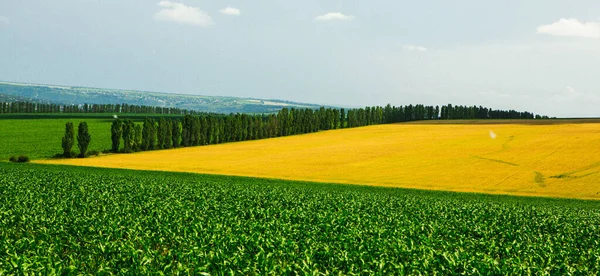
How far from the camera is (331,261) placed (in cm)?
1262

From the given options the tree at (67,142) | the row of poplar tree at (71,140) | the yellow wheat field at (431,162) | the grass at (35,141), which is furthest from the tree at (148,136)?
the tree at (67,142)

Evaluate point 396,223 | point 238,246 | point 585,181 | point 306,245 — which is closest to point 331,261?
point 306,245

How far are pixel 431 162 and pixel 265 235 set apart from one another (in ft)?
170

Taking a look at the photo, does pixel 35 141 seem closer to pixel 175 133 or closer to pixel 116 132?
pixel 116 132

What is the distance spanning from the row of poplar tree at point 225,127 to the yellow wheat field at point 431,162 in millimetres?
7878

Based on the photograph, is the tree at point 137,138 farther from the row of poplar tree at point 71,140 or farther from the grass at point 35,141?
the row of poplar tree at point 71,140

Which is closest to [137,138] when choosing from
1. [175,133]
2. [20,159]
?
[175,133]

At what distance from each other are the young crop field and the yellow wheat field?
71.5 ft

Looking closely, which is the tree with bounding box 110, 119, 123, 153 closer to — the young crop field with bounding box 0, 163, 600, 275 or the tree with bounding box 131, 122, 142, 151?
the tree with bounding box 131, 122, 142, 151

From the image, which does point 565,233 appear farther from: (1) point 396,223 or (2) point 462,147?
(2) point 462,147

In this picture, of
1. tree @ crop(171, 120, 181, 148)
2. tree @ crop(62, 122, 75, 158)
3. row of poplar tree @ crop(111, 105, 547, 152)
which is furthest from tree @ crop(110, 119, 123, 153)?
tree @ crop(171, 120, 181, 148)

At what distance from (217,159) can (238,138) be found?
34470 millimetres

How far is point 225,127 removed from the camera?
103 metres

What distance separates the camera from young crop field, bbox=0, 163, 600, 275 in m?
12.0
